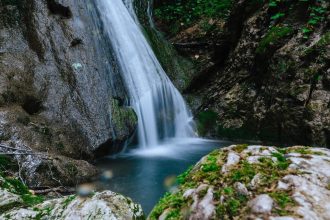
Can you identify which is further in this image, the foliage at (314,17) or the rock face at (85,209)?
the foliage at (314,17)

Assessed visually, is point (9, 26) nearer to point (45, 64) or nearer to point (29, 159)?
point (45, 64)

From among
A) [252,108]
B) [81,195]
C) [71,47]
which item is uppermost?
[71,47]

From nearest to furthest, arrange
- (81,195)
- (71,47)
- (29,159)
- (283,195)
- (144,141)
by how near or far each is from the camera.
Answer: (283,195), (81,195), (29,159), (71,47), (144,141)

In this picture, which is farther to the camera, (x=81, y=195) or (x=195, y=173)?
(x=81, y=195)

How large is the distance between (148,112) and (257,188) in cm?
660

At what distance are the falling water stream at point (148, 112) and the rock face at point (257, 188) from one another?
3.78 metres

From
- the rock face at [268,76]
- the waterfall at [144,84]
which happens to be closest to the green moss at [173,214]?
the rock face at [268,76]

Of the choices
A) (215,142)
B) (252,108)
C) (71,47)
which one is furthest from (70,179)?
(252,108)

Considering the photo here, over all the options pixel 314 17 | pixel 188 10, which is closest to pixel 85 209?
pixel 314 17

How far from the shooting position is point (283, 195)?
66.0 inches

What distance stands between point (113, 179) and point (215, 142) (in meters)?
3.62

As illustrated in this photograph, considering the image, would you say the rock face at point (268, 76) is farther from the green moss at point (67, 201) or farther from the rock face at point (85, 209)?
the green moss at point (67, 201)

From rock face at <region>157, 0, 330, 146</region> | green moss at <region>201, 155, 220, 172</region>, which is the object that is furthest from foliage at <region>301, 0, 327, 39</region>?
green moss at <region>201, 155, 220, 172</region>

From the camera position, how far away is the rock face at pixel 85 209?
211 cm
